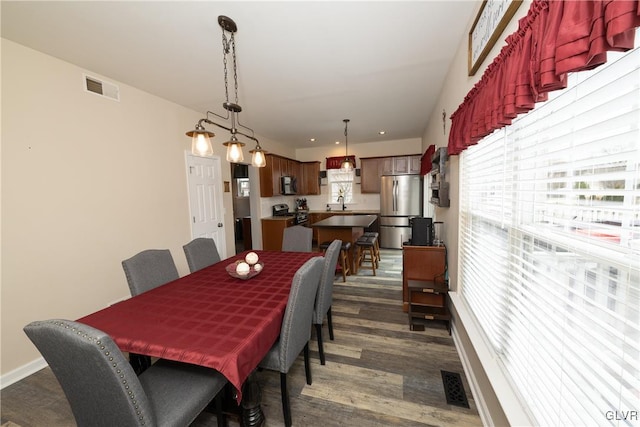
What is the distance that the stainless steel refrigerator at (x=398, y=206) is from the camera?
5.62m

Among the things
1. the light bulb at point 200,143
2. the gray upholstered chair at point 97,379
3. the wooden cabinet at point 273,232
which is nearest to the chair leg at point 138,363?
the gray upholstered chair at point 97,379

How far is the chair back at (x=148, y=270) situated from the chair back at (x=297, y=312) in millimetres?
1168

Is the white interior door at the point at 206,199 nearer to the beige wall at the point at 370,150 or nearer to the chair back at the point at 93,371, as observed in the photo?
the chair back at the point at 93,371

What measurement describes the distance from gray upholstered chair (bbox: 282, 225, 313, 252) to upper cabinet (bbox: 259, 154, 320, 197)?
253 cm

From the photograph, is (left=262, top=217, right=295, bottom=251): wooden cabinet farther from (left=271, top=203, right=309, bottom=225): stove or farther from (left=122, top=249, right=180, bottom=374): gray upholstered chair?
(left=122, top=249, right=180, bottom=374): gray upholstered chair

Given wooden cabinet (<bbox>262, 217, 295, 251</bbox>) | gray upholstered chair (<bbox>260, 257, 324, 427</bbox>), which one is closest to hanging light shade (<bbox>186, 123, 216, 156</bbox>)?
gray upholstered chair (<bbox>260, 257, 324, 427</bbox>)

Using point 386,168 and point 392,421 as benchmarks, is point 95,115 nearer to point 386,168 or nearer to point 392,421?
point 392,421

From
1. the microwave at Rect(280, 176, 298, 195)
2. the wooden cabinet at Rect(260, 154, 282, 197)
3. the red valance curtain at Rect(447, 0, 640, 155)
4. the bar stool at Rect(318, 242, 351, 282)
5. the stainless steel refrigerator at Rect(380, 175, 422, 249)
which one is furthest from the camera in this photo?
the microwave at Rect(280, 176, 298, 195)

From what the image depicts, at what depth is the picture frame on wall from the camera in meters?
1.22

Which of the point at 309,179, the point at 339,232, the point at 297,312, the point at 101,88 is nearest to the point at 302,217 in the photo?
the point at 309,179

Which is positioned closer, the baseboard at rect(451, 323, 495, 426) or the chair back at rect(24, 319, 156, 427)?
the chair back at rect(24, 319, 156, 427)

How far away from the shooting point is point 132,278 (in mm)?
1775


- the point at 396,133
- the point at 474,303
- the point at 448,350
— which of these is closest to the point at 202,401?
the point at 474,303

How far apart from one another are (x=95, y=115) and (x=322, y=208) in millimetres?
5115
